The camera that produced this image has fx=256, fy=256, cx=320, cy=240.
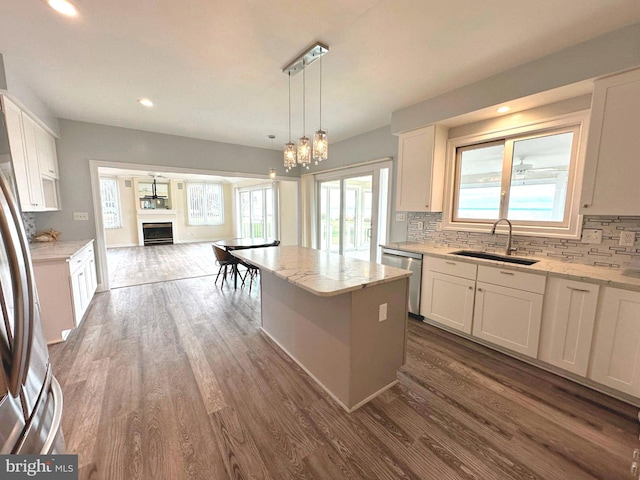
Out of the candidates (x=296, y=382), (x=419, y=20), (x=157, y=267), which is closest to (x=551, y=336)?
(x=296, y=382)

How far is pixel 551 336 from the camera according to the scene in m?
2.11

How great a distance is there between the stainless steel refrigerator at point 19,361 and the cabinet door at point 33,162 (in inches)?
106

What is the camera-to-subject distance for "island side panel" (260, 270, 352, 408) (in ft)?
5.87

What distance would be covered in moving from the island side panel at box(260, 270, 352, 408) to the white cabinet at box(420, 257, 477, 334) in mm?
1568

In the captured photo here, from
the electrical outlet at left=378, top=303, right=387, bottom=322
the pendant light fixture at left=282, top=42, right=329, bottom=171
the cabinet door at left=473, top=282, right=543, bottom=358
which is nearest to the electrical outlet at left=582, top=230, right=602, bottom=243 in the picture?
the cabinet door at left=473, top=282, right=543, bottom=358

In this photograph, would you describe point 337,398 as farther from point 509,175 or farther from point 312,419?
point 509,175

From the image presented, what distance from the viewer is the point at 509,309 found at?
2320mm

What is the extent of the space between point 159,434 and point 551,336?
2.97 metres

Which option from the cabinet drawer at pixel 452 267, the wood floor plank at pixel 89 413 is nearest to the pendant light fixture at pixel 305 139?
the cabinet drawer at pixel 452 267

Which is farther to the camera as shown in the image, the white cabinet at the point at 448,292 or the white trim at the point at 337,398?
the white cabinet at the point at 448,292

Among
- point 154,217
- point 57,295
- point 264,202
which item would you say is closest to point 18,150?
point 57,295

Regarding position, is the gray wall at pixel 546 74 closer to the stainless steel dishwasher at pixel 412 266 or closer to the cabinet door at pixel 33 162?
the stainless steel dishwasher at pixel 412 266

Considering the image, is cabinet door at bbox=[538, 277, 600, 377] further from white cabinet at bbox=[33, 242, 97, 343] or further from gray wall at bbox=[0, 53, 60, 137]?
gray wall at bbox=[0, 53, 60, 137]

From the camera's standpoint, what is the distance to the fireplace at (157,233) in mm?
8988
